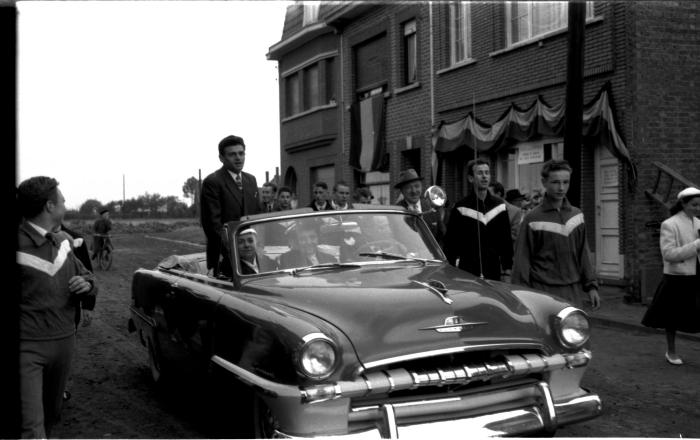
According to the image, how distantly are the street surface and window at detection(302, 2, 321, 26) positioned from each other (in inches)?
636

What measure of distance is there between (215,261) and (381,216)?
1.49 metres

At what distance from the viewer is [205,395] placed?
15.3ft

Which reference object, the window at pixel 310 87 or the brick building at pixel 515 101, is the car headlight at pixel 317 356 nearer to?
the brick building at pixel 515 101

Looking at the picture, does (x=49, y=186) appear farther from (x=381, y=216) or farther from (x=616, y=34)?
(x=616, y=34)

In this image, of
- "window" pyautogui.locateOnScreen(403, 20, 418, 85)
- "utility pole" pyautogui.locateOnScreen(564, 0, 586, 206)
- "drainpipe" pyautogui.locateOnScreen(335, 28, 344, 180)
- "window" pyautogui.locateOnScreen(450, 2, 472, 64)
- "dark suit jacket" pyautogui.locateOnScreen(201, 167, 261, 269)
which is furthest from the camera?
"drainpipe" pyautogui.locateOnScreen(335, 28, 344, 180)

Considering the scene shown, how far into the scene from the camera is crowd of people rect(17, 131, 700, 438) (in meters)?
3.92

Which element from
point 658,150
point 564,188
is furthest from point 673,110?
point 564,188

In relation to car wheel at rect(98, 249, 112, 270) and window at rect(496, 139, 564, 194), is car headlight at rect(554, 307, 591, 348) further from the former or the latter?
car wheel at rect(98, 249, 112, 270)

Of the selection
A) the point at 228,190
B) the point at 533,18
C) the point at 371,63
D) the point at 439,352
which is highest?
the point at 371,63

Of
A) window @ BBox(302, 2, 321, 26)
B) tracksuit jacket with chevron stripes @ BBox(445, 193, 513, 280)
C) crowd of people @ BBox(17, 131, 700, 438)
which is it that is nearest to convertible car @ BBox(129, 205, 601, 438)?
crowd of people @ BBox(17, 131, 700, 438)

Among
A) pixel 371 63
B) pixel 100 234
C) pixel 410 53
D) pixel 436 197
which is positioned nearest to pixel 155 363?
A: pixel 436 197

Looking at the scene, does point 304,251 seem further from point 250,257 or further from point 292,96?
point 292,96

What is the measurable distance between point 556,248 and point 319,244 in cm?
185

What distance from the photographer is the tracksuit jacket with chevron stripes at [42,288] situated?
3.89m
